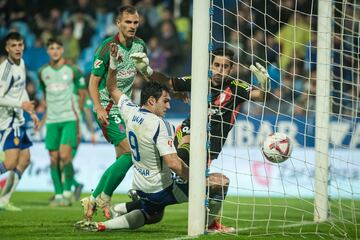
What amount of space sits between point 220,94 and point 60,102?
5.17 m

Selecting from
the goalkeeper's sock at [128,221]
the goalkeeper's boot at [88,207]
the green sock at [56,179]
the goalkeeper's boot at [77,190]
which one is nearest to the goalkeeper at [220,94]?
the goalkeeper's sock at [128,221]

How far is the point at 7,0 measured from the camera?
1986 cm

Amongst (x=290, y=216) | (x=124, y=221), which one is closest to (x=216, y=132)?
(x=124, y=221)

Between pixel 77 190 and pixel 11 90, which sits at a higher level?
pixel 11 90

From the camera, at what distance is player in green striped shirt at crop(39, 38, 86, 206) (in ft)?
43.4

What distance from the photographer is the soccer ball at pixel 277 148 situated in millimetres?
8352

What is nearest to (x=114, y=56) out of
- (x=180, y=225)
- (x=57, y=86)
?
(x=180, y=225)

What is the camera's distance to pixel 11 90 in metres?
12.0

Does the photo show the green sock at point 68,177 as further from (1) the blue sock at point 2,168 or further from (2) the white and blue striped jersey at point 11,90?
(1) the blue sock at point 2,168

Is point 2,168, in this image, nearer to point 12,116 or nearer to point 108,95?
point 12,116

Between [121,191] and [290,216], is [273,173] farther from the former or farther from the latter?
[290,216]

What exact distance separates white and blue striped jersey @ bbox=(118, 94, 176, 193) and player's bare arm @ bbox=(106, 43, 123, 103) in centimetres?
46

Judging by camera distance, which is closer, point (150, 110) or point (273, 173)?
point (150, 110)

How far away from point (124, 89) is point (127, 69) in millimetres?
222
